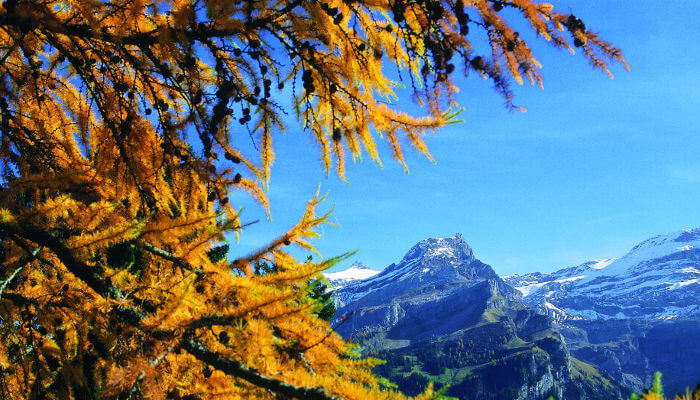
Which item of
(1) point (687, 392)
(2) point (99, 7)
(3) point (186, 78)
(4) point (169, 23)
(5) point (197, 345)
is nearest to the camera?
(1) point (687, 392)

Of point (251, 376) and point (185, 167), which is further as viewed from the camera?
point (185, 167)

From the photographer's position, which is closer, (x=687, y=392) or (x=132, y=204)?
(x=687, y=392)

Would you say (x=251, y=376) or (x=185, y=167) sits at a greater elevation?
(x=185, y=167)

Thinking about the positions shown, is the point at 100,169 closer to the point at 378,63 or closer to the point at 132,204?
the point at 132,204

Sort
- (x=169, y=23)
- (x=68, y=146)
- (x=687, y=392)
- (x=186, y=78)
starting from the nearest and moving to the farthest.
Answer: (x=687, y=392) < (x=169, y=23) < (x=186, y=78) < (x=68, y=146)

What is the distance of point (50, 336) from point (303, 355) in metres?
2.99

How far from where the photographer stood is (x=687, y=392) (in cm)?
170

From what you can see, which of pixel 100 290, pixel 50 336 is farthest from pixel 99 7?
pixel 50 336

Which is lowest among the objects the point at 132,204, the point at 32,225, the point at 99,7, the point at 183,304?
the point at 183,304

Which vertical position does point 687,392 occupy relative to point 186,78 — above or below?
below

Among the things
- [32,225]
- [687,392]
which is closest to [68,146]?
[32,225]

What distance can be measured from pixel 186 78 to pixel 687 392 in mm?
3478

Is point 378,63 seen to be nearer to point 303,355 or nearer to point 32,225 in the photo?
point 303,355

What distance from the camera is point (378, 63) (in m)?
3.36
